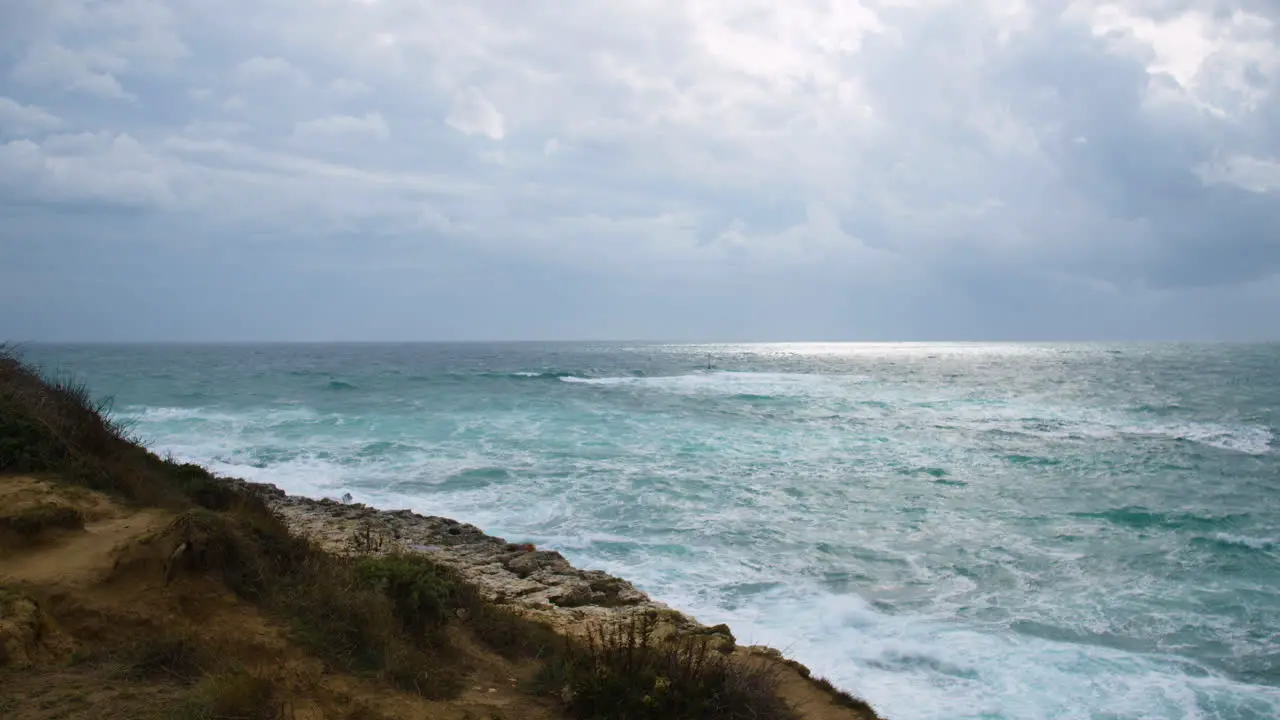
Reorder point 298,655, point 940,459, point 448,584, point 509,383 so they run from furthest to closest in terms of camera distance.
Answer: point 509,383
point 940,459
point 448,584
point 298,655

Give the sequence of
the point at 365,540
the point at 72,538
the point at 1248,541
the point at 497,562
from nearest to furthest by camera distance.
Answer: the point at 72,538
the point at 497,562
the point at 365,540
the point at 1248,541

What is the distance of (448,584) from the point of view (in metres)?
6.84

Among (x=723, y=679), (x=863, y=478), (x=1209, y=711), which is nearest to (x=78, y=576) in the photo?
(x=723, y=679)

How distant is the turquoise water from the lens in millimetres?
8773

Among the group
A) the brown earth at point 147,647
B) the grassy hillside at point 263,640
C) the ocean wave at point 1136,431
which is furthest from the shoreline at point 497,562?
the ocean wave at point 1136,431

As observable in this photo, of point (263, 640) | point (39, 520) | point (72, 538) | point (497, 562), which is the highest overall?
point (39, 520)

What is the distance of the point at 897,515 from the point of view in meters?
15.8

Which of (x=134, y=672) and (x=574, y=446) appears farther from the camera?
(x=574, y=446)

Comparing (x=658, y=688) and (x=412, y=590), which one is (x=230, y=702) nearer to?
(x=412, y=590)

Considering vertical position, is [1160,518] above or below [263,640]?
below

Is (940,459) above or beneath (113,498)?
beneath

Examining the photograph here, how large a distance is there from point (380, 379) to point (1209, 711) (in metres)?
51.4

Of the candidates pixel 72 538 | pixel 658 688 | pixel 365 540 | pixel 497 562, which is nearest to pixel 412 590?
pixel 658 688

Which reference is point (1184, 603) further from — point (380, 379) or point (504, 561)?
point (380, 379)
